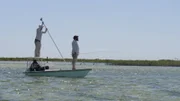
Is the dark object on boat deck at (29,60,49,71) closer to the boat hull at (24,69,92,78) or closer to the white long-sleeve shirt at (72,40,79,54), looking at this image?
the boat hull at (24,69,92,78)

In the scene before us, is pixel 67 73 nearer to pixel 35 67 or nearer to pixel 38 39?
pixel 35 67

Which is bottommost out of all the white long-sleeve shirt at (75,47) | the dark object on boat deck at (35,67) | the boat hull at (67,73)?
the boat hull at (67,73)

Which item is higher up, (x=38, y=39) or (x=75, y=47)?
(x=38, y=39)

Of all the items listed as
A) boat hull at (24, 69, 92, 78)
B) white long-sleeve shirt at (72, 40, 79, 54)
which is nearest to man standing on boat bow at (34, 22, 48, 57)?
white long-sleeve shirt at (72, 40, 79, 54)

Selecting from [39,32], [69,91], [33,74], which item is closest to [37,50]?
[39,32]

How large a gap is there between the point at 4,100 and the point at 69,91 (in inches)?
173

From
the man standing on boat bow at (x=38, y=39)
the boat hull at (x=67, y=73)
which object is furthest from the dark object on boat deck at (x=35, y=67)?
the man standing on boat bow at (x=38, y=39)

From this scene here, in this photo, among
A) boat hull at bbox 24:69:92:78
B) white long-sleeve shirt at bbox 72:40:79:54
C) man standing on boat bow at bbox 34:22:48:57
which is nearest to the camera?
boat hull at bbox 24:69:92:78

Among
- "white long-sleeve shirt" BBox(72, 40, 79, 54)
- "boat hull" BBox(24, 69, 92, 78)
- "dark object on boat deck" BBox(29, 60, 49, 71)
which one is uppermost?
"white long-sleeve shirt" BBox(72, 40, 79, 54)

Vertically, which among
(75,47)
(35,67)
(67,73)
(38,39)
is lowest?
(67,73)

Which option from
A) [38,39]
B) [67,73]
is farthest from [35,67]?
[67,73]

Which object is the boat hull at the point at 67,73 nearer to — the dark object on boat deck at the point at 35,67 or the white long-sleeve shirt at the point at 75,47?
the dark object on boat deck at the point at 35,67

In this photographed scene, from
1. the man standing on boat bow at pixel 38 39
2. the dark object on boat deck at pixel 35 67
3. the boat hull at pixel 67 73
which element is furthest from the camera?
the man standing on boat bow at pixel 38 39

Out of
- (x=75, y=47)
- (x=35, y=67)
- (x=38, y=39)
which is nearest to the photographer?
(x=75, y=47)
